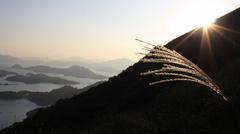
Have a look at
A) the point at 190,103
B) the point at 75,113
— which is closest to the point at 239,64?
the point at 190,103

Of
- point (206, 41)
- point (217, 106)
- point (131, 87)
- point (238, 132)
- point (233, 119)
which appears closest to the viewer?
point (238, 132)

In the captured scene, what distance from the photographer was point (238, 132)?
5227mm

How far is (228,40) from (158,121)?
22.9 meters

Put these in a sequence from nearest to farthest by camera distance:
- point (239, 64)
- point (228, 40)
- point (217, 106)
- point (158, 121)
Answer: point (217, 106) < point (158, 121) < point (239, 64) < point (228, 40)

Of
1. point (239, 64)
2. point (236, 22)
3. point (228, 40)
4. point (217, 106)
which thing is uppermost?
point (236, 22)

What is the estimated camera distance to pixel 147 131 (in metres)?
9.75

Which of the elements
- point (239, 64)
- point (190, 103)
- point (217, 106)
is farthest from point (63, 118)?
point (217, 106)

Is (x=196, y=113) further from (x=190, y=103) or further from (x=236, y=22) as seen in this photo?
(x=236, y=22)

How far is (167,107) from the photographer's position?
12734mm

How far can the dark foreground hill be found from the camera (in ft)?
28.3

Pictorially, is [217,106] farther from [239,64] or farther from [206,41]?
[206,41]

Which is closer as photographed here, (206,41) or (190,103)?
A: (190,103)

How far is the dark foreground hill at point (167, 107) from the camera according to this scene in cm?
864

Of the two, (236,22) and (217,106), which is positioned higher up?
(236,22)
